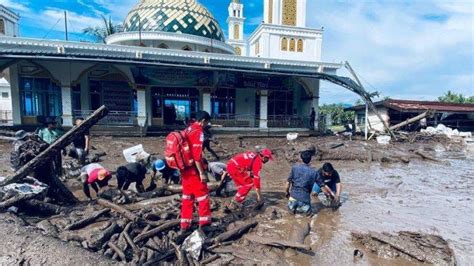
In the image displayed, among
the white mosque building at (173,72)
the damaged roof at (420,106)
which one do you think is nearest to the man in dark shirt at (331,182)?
the white mosque building at (173,72)

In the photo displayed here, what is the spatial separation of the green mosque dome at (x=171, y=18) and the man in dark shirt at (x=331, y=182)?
17.7 metres

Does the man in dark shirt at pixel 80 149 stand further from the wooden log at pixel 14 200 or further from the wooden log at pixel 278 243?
the wooden log at pixel 278 243

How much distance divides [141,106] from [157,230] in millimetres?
14572

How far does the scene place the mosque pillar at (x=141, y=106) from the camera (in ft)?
56.9

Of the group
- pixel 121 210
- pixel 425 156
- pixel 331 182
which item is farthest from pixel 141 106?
pixel 425 156

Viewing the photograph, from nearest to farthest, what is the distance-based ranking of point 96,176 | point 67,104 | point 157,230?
point 157,230
point 96,176
point 67,104

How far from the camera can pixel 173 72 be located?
18.4m

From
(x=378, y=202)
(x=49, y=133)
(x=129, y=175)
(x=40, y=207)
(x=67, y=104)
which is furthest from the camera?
(x=67, y=104)

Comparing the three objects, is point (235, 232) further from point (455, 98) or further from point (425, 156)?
point (455, 98)

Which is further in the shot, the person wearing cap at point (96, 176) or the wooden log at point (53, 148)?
the person wearing cap at point (96, 176)

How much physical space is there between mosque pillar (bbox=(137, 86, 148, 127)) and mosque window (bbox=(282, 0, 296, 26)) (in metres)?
13.4

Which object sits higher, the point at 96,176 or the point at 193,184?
the point at 193,184

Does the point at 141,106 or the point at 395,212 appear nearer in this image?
the point at 395,212

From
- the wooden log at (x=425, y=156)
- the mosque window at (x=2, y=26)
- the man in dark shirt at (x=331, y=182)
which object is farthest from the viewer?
the mosque window at (x=2, y=26)
